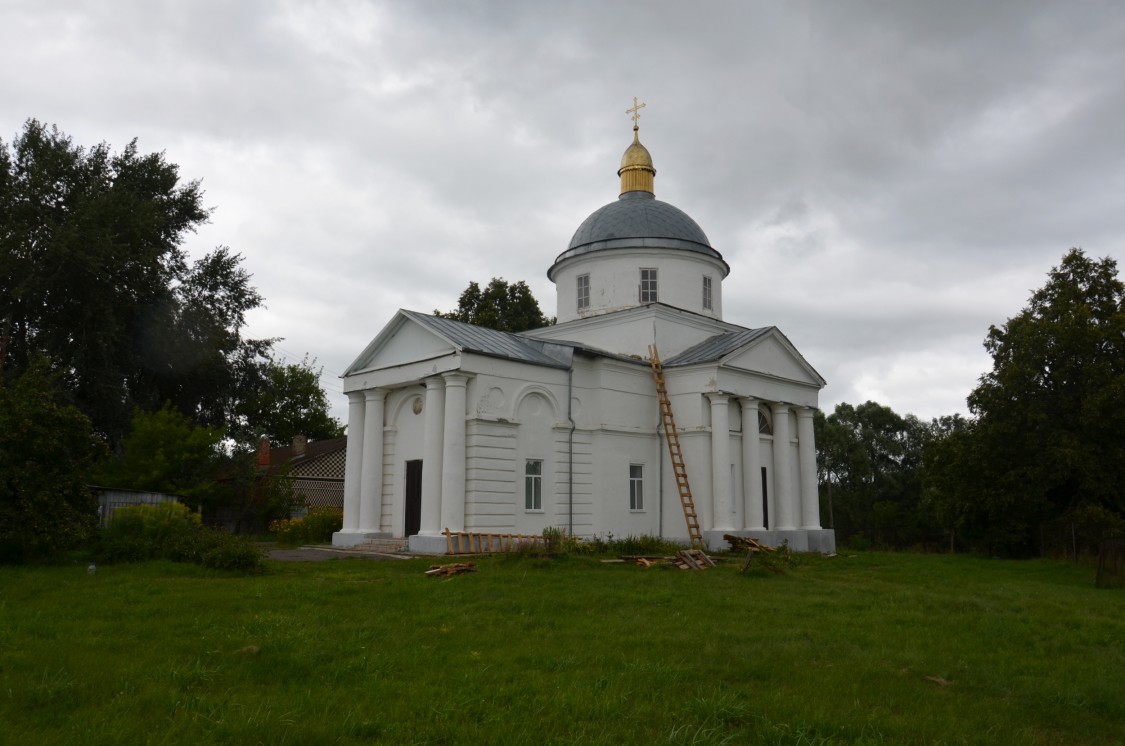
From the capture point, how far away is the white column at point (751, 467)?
78.8ft

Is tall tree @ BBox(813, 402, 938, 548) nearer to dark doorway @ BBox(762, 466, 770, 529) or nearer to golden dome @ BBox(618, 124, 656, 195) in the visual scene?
dark doorway @ BBox(762, 466, 770, 529)

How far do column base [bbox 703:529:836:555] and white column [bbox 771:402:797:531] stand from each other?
0.25m

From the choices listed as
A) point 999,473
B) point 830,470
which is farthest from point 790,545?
point 830,470

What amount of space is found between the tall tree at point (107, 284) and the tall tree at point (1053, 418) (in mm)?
27289

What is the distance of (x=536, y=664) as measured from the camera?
24.1ft

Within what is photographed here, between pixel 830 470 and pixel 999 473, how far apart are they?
24.9m

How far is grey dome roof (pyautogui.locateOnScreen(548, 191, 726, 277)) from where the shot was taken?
2691 centimetres

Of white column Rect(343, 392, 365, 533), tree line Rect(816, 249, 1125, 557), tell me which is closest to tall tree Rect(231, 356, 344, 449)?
white column Rect(343, 392, 365, 533)

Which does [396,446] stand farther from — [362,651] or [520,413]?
[362,651]

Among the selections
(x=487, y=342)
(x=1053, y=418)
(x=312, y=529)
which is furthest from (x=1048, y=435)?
(x=312, y=529)

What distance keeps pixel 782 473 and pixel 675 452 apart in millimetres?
3777

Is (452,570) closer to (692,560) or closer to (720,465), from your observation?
(692,560)

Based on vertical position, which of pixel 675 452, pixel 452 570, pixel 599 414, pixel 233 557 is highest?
pixel 599 414

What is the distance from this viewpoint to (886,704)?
6.38 metres
